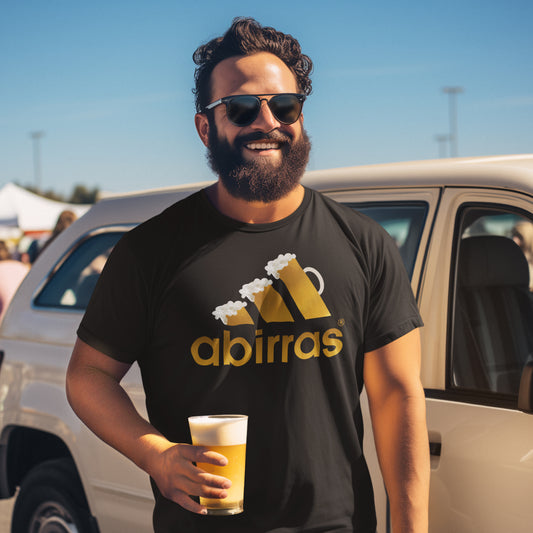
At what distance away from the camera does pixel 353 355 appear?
197cm

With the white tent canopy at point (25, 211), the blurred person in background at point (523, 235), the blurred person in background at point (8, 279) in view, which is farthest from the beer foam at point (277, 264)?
the white tent canopy at point (25, 211)

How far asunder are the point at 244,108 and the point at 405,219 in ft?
3.79

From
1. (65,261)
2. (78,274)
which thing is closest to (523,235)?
(78,274)

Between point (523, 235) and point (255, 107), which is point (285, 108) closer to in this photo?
point (255, 107)

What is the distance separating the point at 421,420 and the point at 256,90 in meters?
0.91

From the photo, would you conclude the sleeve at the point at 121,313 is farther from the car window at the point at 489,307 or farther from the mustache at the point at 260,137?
the car window at the point at 489,307

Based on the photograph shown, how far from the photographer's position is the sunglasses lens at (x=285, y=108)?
1979 mm

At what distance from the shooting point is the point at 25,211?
23984 millimetres

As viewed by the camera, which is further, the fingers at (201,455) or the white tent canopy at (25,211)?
the white tent canopy at (25,211)

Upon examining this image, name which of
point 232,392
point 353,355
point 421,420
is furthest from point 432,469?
point 232,392

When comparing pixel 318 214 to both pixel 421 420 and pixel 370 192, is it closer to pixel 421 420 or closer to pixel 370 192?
pixel 421 420

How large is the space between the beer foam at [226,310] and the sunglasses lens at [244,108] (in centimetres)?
44

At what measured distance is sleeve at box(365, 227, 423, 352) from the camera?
2.00 metres

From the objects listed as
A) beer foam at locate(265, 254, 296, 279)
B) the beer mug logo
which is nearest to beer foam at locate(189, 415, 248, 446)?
the beer mug logo
